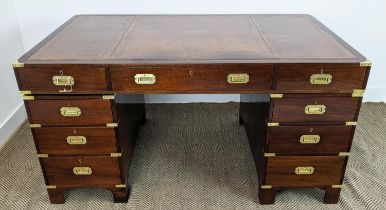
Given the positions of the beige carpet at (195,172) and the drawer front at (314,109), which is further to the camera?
the beige carpet at (195,172)

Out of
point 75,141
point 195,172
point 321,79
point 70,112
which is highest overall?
point 321,79

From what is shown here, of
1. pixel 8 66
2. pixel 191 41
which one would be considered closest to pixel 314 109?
pixel 191 41

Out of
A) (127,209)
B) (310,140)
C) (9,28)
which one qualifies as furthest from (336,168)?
(9,28)

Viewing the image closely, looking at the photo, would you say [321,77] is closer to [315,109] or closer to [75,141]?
[315,109]

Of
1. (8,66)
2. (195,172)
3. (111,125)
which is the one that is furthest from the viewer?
(8,66)

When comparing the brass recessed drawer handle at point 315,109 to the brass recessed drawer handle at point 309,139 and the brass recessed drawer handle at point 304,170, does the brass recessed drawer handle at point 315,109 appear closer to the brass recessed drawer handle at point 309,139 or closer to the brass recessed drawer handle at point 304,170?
the brass recessed drawer handle at point 309,139

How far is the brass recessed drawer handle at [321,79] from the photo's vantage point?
123 cm

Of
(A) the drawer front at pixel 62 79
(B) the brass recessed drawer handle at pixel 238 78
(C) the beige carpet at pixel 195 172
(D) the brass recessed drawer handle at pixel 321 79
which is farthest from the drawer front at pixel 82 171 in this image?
(D) the brass recessed drawer handle at pixel 321 79

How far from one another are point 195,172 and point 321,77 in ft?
2.64

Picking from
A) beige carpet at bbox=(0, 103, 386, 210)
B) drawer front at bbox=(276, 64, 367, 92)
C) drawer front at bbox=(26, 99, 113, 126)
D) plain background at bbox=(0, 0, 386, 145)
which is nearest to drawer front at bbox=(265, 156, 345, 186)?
beige carpet at bbox=(0, 103, 386, 210)

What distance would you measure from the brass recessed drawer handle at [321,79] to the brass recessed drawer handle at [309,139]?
230 mm

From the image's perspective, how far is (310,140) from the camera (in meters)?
1.37

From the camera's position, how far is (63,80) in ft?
4.05

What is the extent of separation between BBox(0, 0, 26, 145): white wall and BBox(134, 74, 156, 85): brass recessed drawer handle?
3.49 feet
